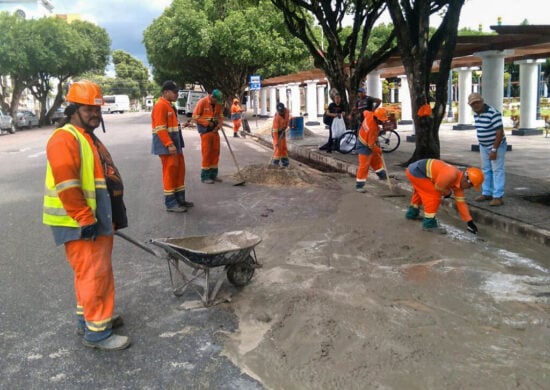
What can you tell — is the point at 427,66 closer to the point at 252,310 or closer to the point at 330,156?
the point at 330,156

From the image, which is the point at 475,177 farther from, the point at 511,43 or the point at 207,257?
the point at 511,43

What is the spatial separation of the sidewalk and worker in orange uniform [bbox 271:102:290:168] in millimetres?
1431

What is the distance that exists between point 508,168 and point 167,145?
22.6 ft

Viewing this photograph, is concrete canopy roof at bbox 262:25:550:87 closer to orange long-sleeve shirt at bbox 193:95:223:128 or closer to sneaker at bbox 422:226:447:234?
orange long-sleeve shirt at bbox 193:95:223:128

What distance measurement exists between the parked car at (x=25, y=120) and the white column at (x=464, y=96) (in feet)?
90.8

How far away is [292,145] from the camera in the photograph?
1778cm

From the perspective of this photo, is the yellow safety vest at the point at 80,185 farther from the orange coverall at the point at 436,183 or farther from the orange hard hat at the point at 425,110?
the orange hard hat at the point at 425,110

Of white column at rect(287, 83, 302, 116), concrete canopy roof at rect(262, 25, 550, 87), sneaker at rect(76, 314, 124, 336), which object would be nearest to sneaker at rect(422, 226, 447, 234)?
sneaker at rect(76, 314, 124, 336)

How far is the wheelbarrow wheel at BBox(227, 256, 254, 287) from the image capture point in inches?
180

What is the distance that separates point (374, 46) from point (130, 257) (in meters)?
42.2

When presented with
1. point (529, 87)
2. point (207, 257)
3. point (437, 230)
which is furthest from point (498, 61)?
point (207, 257)

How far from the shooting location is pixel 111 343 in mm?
3617

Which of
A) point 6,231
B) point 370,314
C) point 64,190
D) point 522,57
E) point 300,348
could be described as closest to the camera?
point 64,190

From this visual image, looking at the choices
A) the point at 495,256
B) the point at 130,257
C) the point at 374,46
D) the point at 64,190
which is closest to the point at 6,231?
the point at 130,257
